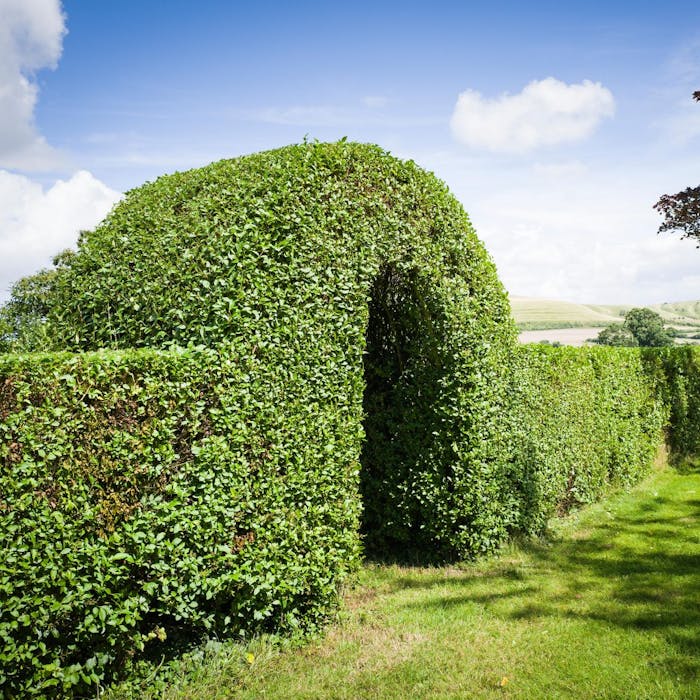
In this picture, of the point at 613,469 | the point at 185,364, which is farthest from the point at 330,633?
the point at 613,469

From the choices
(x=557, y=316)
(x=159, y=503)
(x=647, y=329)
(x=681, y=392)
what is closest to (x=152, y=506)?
(x=159, y=503)

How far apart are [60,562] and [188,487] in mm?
1041

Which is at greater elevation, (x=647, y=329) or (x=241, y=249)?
(x=647, y=329)

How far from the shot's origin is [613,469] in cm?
1200

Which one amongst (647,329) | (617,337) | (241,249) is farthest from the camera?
(647,329)

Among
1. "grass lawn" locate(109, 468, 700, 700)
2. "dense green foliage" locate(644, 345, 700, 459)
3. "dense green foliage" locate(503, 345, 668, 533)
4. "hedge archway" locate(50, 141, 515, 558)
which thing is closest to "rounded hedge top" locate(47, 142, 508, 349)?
"hedge archway" locate(50, 141, 515, 558)

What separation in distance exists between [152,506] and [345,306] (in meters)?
2.70

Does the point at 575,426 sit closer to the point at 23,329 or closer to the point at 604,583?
the point at 604,583

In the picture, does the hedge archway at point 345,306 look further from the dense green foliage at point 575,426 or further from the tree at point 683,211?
the tree at point 683,211

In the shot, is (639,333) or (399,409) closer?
(399,409)

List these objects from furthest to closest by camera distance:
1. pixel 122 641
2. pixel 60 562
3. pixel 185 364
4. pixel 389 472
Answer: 1. pixel 389 472
2. pixel 185 364
3. pixel 122 641
4. pixel 60 562

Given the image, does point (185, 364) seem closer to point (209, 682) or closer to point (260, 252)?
point (260, 252)

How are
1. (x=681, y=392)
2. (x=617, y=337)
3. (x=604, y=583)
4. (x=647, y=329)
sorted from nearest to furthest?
(x=604, y=583) < (x=681, y=392) < (x=617, y=337) < (x=647, y=329)

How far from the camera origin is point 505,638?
19.1 feet
